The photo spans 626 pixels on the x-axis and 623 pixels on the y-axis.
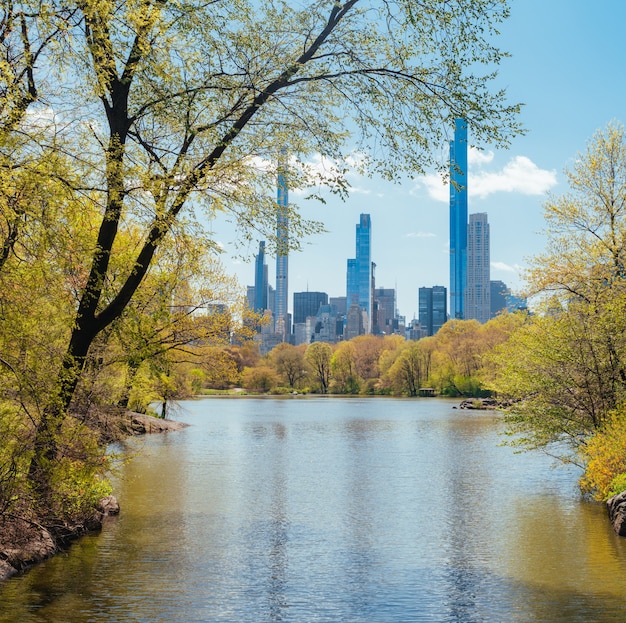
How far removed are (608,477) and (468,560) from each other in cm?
769

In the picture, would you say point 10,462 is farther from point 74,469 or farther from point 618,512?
point 618,512

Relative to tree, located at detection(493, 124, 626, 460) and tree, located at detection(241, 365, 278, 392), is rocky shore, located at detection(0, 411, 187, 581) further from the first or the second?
tree, located at detection(241, 365, 278, 392)

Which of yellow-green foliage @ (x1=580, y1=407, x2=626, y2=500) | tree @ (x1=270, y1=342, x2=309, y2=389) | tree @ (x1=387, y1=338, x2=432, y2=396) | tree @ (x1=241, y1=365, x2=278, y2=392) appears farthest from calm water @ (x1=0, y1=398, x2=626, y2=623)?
tree @ (x1=270, y1=342, x2=309, y2=389)

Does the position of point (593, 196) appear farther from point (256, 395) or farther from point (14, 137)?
point (256, 395)

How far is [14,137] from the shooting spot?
1084 cm

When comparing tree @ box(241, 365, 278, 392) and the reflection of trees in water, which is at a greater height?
tree @ box(241, 365, 278, 392)

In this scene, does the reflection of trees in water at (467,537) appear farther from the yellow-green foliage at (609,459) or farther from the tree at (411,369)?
the tree at (411,369)

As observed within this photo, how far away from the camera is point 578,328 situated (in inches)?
899

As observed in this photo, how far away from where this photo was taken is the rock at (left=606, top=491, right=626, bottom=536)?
17172mm

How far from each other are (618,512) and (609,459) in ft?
10.9

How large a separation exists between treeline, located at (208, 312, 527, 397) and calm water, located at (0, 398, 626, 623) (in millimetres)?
73134

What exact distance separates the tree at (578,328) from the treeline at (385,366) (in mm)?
71128

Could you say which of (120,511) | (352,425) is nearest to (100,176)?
(120,511)

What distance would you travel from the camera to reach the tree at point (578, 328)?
22719 millimetres
